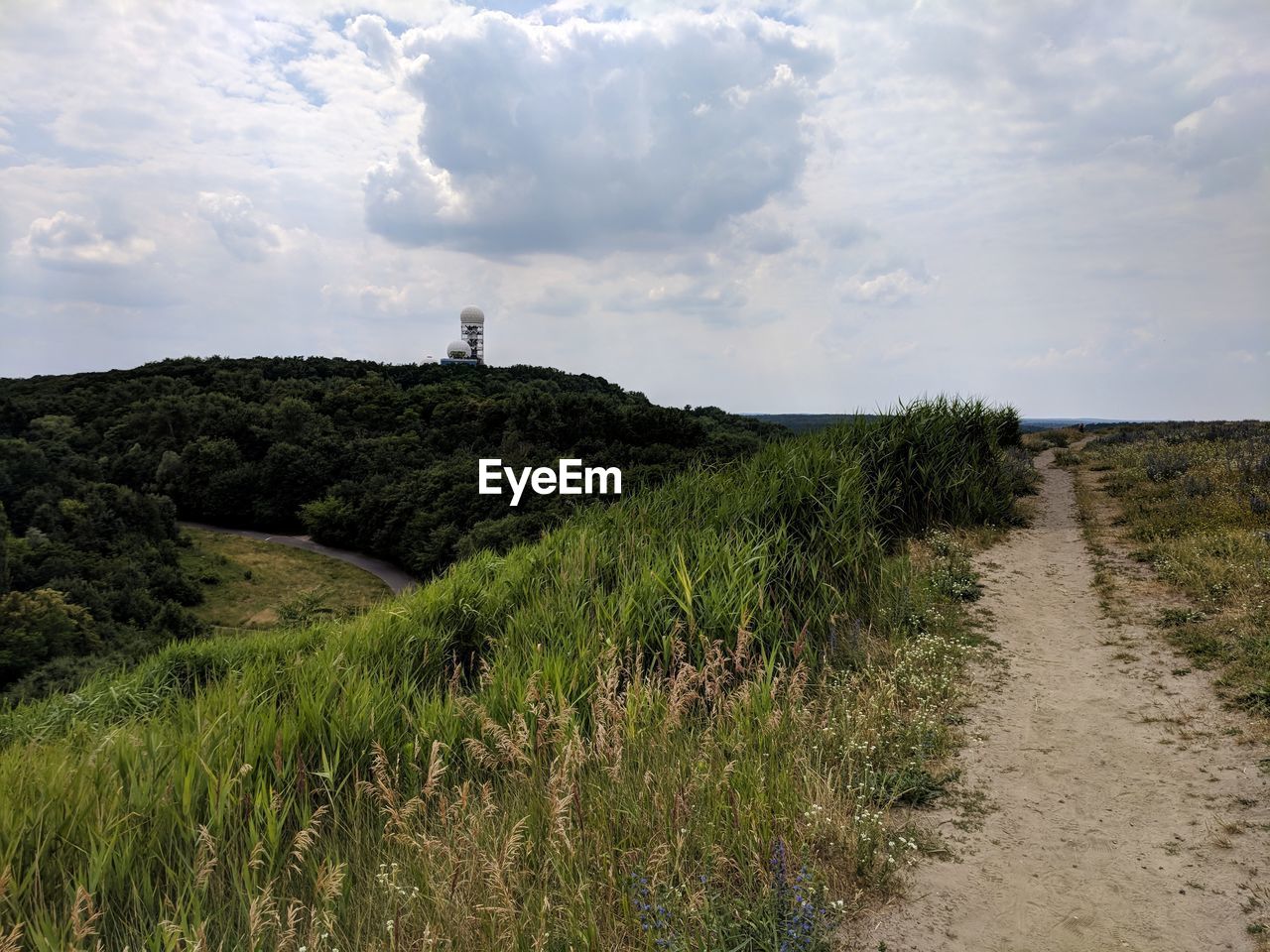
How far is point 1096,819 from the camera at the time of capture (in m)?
4.37

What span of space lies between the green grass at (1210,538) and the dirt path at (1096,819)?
12.2 inches

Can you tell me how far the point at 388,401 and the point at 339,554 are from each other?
2513 cm

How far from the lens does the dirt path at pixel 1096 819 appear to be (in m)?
3.40

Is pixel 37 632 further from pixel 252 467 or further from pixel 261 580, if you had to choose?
pixel 252 467

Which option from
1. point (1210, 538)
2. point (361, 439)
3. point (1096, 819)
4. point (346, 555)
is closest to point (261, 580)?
point (346, 555)

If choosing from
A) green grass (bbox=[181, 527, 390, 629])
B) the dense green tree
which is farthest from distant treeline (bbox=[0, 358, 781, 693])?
green grass (bbox=[181, 527, 390, 629])

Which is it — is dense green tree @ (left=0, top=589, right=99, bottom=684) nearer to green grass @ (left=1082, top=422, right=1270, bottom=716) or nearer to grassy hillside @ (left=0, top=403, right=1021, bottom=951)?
grassy hillside @ (left=0, top=403, right=1021, bottom=951)

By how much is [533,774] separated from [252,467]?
244 ft

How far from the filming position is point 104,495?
56.0m

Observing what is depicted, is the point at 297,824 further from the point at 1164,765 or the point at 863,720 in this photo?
the point at 1164,765

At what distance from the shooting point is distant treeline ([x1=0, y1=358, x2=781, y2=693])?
4231 cm

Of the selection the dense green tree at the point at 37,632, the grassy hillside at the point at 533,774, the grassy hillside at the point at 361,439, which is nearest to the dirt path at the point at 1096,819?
the grassy hillside at the point at 533,774

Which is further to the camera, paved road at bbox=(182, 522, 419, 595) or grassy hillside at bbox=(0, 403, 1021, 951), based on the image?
paved road at bbox=(182, 522, 419, 595)

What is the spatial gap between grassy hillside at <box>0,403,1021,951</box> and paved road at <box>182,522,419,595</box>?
4557cm
